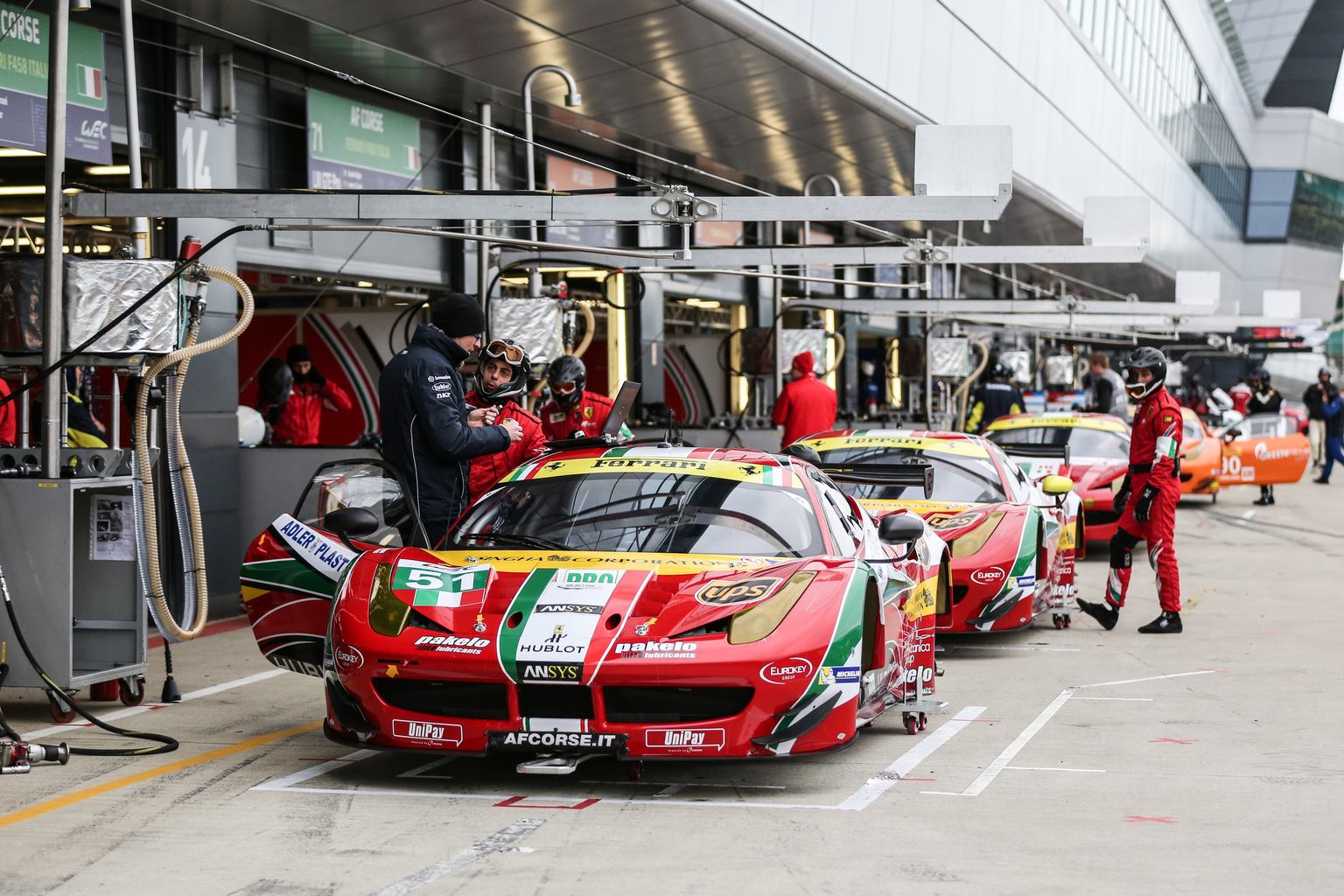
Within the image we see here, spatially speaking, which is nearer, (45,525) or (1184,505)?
(45,525)

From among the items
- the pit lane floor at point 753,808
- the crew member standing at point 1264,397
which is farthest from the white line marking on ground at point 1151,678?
the crew member standing at point 1264,397

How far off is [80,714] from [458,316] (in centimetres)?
253

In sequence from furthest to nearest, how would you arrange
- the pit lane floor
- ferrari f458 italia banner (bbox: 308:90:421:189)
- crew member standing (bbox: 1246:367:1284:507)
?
crew member standing (bbox: 1246:367:1284:507) → ferrari f458 italia banner (bbox: 308:90:421:189) → the pit lane floor

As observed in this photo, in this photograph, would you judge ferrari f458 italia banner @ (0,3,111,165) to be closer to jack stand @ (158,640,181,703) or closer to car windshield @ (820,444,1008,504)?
jack stand @ (158,640,181,703)

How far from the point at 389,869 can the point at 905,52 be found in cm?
1606

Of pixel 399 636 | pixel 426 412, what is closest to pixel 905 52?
pixel 426 412

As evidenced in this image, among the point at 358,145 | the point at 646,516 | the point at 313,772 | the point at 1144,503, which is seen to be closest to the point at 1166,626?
the point at 1144,503

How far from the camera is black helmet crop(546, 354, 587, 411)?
34.8ft

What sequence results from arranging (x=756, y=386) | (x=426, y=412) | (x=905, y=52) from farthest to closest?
1. (x=756, y=386)
2. (x=905, y=52)
3. (x=426, y=412)

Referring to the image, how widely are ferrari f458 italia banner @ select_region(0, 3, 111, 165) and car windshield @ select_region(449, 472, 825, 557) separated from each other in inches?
186

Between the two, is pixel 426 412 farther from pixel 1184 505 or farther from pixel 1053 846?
pixel 1184 505

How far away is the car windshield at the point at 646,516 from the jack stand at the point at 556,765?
3.42 ft

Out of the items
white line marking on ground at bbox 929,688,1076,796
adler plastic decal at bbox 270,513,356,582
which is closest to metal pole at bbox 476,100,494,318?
adler plastic decal at bbox 270,513,356,582

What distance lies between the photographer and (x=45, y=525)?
24.1ft
